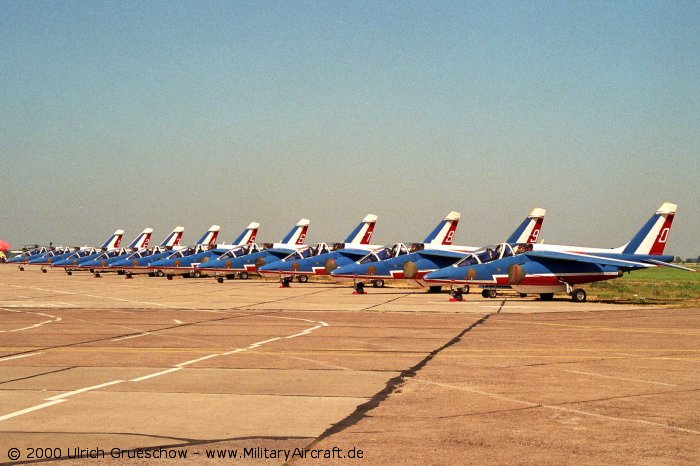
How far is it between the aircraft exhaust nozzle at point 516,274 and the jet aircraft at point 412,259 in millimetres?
8264

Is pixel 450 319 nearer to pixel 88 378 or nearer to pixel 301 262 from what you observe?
pixel 88 378

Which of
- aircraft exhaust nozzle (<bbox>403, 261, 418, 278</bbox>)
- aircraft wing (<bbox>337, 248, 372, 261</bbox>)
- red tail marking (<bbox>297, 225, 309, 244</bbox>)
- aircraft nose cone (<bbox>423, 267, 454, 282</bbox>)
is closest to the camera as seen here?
aircraft nose cone (<bbox>423, 267, 454, 282</bbox>)

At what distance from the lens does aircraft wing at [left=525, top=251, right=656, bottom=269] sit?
1462 inches

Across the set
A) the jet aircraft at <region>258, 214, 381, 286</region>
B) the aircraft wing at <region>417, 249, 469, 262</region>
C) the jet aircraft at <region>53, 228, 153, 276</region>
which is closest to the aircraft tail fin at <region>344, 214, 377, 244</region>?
the jet aircraft at <region>258, 214, 381, 286</region>

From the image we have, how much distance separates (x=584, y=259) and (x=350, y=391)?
90.3 ft

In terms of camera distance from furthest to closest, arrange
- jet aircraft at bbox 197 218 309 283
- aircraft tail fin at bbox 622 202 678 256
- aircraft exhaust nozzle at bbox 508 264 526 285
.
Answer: jet aircraft at bbox 197 218 309 283, aircraft tail fin at bbox 622 202 678 256, aircraft exhaust nozzle at bbox 508 264 526 285

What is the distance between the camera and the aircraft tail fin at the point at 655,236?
41.6 m

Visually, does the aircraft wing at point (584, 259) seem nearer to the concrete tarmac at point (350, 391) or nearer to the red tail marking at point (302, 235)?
the concrete tarmac at point (350, 391)

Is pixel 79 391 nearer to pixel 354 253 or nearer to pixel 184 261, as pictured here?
pixel 354 253

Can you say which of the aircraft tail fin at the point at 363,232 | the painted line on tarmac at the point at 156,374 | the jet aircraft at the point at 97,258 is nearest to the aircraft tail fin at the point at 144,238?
the jet aircraft at the point at 97,258

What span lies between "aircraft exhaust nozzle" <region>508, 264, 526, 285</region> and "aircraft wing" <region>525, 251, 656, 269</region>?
94cm

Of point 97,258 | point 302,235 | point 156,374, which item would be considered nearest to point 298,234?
point 302,235

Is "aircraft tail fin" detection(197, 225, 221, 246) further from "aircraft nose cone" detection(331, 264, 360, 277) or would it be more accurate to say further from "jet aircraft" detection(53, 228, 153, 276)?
"aircraft nose cone" detection(331, 264, 360, 277)

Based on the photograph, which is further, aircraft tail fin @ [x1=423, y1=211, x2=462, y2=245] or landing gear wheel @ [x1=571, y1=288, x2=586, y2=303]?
aircraft tail fin @ [x1=423, y1=211, x2=462, y2=245]
